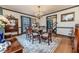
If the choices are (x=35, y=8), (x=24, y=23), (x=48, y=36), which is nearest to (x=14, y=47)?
(x=24, y=23)

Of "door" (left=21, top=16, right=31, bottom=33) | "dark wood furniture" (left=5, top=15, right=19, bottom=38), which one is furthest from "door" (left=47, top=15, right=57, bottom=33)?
"dark wood furniture" (left=5, top=15, right=19, bottom=38)

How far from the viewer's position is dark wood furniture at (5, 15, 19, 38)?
1.83 meters

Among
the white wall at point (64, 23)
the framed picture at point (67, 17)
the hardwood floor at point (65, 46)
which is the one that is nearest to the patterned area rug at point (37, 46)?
the hardwood floor at point (65, 46)

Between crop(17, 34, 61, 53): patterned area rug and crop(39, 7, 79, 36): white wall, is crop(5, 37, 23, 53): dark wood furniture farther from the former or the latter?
crop(39, 7, 79, 36): white wall

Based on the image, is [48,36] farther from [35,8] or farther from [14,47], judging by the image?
[14,47]

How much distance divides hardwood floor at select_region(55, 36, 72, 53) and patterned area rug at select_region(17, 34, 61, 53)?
7 cm

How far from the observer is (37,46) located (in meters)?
1.88

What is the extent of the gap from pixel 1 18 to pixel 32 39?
72 centimetres

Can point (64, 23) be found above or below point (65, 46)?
above

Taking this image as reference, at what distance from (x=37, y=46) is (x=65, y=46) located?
541 mm

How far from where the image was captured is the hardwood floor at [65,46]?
1.84m

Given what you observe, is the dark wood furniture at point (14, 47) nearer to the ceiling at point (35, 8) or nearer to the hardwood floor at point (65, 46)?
the ceiling at point (35, 8)

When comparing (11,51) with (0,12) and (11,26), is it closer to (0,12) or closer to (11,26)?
(11,26)
